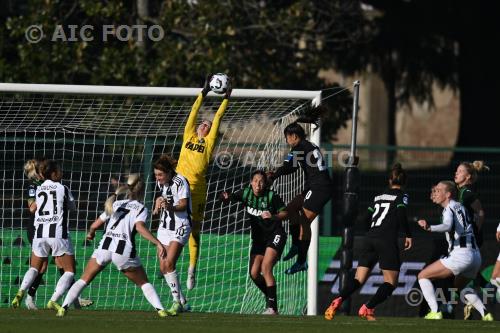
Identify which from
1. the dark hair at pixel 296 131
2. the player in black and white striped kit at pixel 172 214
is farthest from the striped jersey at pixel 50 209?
the dark hair at pixel 296 131

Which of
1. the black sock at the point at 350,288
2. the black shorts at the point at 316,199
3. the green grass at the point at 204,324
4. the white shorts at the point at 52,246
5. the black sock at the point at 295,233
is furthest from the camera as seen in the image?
the black sock at the point at 295,233

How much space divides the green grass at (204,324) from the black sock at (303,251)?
1009 mm

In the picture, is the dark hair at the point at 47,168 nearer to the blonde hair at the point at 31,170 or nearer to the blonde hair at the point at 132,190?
the blonde hair at the point at 31,170

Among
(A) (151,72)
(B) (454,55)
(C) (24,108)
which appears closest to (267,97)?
(C) (24,108)

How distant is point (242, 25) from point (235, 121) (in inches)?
208

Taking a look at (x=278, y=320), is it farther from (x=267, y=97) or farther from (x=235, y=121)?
(x=235, y=121)

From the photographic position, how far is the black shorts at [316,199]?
14.6 meters

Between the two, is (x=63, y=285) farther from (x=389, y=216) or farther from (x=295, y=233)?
(x=389, y=216)

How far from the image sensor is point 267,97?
50.9 feet

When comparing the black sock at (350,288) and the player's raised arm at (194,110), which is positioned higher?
the player's raised arm at (194,110)

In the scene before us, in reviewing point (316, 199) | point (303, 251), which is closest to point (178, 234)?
point (316, 199)

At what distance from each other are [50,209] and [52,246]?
43 cm

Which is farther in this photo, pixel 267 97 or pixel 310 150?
pixel 267 97

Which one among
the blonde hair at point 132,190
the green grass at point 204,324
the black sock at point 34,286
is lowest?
the green grass at point 204,324
